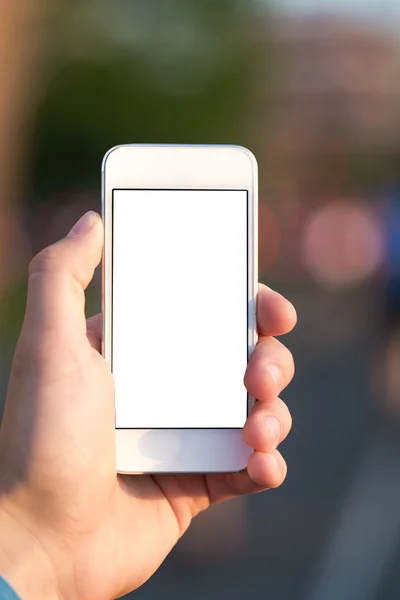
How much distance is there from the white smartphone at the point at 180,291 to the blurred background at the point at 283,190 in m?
2.16

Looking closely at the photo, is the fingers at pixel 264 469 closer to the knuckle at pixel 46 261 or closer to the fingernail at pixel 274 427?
the fingernail at pixel 274 427

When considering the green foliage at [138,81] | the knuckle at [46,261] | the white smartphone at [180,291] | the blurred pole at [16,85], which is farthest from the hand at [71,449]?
the green foliage at [138,81]

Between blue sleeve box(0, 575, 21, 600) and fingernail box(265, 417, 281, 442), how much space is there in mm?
861

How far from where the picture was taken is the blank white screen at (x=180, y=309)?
2730 mm

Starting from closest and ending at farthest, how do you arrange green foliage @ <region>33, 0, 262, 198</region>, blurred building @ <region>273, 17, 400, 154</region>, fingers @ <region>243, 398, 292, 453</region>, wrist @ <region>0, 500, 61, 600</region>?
1. wrist @ <region>0, 500, 61, 600</region>
2. fingers @ <region>243, 398, 292, 453</region>
3. green foliage @ <region>33, 0, 262, 198</region>
4. blurred building @ <region>273, 17, 400, 154</region>

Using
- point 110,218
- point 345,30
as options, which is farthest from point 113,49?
point 110,218

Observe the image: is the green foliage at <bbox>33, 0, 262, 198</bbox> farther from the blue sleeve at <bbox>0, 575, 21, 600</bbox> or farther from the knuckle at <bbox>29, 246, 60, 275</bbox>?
the blue sleeve at <bbox>0, 575, 21, 600</bbox>

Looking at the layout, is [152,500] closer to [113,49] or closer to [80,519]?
[80,519]

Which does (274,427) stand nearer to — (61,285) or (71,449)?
(71,449)

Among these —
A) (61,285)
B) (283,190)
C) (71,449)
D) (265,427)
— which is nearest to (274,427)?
(265,427)

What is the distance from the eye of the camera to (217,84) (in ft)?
82.8

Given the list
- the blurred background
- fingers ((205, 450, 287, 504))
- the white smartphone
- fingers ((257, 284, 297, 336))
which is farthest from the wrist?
the blurred background

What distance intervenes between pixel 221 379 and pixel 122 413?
13.2 inches

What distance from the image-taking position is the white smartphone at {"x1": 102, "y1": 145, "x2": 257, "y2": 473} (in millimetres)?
2715
